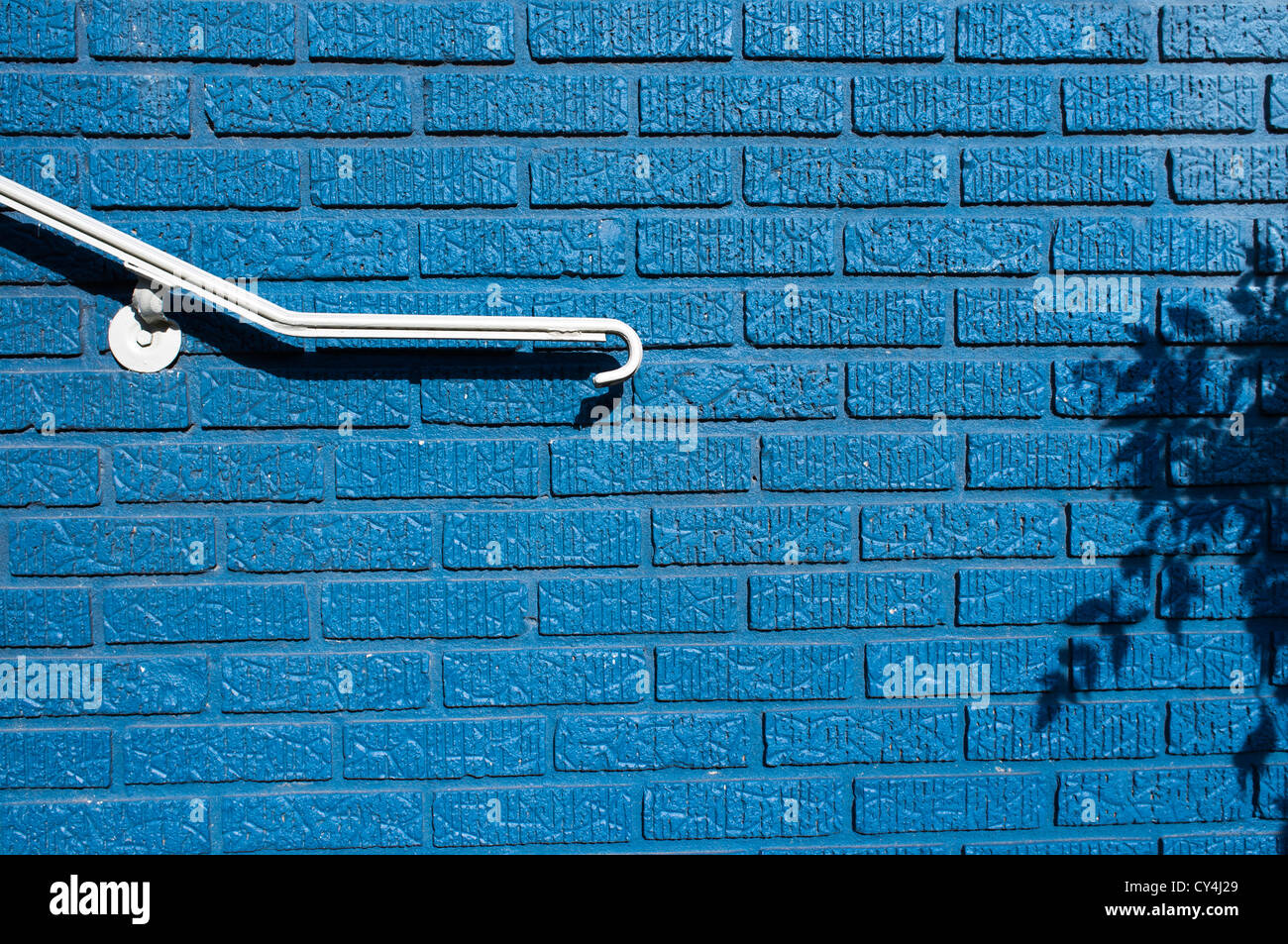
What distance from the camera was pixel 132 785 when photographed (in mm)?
1970

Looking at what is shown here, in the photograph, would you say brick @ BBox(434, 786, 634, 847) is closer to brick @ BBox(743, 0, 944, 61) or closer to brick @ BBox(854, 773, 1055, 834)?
brick @ BBox(854, 773, 1055, 834)

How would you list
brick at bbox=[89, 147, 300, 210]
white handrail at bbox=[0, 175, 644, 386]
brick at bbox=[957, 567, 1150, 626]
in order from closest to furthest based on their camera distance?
white handrail at bbox=[0, 175, 644, 386], brick at bbox=[89, 147, 300, 210], brick at bbox=[957, 567, 1150, 626]

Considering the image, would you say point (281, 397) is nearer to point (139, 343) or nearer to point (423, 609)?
point (139, 343)

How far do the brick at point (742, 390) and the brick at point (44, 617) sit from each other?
4.57 feet

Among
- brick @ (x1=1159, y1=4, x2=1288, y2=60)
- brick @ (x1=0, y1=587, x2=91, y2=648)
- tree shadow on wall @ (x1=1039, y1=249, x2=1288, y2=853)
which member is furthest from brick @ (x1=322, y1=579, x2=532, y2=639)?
brick @ (x1=1159, y1=4, x2=1288, y2=60)

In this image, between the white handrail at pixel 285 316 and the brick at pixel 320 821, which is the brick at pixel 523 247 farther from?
the brick at pixel 320 821

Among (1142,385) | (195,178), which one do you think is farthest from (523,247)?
(1142,385)

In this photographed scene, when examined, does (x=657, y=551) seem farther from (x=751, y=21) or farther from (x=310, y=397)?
(x=751, y=21)

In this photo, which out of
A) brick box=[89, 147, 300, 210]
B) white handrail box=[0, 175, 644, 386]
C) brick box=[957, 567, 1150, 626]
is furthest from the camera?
brick box=[957, 567, 1150, 626]

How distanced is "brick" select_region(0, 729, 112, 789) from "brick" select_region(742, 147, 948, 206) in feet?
6.60

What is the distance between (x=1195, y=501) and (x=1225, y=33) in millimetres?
1116

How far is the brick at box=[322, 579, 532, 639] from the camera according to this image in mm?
1954
